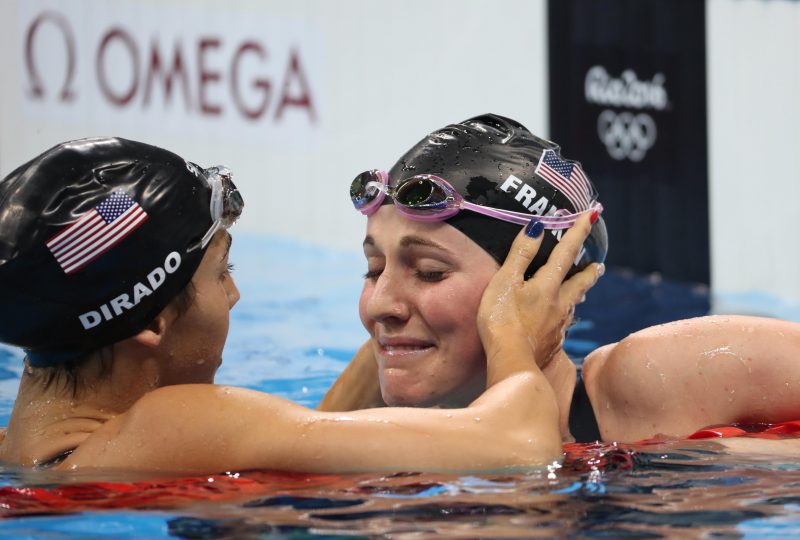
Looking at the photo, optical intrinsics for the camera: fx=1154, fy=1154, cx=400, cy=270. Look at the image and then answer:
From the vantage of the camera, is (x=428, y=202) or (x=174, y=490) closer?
(x=174, y=490)

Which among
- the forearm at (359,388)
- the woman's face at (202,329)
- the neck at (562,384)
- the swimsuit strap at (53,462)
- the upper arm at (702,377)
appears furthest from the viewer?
the forearm at (359,388)

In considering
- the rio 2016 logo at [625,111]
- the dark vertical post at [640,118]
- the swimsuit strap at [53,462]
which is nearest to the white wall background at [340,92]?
the dark vertical post at [640,118]

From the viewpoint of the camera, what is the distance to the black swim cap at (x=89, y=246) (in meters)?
2.93

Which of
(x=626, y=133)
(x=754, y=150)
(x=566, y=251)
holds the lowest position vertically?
(x=754, y=150)

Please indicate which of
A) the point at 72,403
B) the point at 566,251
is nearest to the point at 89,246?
the point at 72,403

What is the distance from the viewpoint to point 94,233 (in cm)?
295

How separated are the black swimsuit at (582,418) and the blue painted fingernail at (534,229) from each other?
486 mm

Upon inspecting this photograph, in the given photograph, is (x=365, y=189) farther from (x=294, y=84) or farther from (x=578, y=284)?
(x=294, y=84)

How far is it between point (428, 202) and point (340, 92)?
6.90 m

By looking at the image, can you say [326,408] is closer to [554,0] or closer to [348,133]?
[348,133]

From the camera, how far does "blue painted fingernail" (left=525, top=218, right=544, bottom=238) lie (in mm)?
3475

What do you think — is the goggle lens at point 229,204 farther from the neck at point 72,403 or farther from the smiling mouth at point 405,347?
the smiling mouth at point 405,347

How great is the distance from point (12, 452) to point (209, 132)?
6354 mm

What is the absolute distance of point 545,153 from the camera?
367 cm
